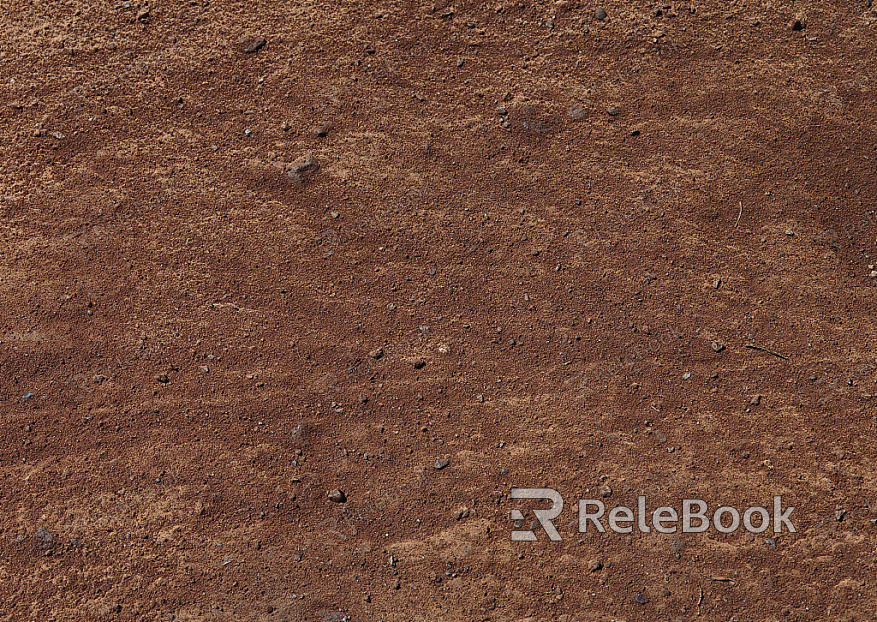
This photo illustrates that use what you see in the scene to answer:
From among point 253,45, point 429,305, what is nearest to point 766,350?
point 429,305

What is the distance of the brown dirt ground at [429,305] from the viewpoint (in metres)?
3.45

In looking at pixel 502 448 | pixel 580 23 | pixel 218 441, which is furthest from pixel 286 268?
pixel 580 23

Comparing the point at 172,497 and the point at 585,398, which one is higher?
the point at 585,398

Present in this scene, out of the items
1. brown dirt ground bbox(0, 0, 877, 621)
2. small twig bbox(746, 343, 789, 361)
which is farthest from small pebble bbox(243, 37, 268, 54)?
small twig bbox(746, 343, 789, 361)

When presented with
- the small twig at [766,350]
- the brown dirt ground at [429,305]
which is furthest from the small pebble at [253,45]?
the small twig at [766,350]

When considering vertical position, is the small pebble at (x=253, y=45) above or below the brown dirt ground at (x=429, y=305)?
above

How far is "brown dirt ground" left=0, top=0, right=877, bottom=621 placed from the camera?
11.3 ft

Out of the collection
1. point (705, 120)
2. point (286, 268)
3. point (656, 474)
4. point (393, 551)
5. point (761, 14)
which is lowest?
point (393, 551)

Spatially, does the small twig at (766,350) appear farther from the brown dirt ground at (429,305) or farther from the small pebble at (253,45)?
the small pebble at (253,45)

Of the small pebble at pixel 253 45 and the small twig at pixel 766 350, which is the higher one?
the small pebble at pixel 253 45

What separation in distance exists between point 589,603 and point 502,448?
0.93 metres

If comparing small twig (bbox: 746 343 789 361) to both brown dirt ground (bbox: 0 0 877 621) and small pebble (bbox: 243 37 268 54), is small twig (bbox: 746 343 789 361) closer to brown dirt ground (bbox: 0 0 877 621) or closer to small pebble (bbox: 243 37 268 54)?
brown dirt ground (bbox: 0 0 877 621)

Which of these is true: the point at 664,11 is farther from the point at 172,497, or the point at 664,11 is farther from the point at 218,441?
the point at 172,497

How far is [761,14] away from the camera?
3.54 metres
